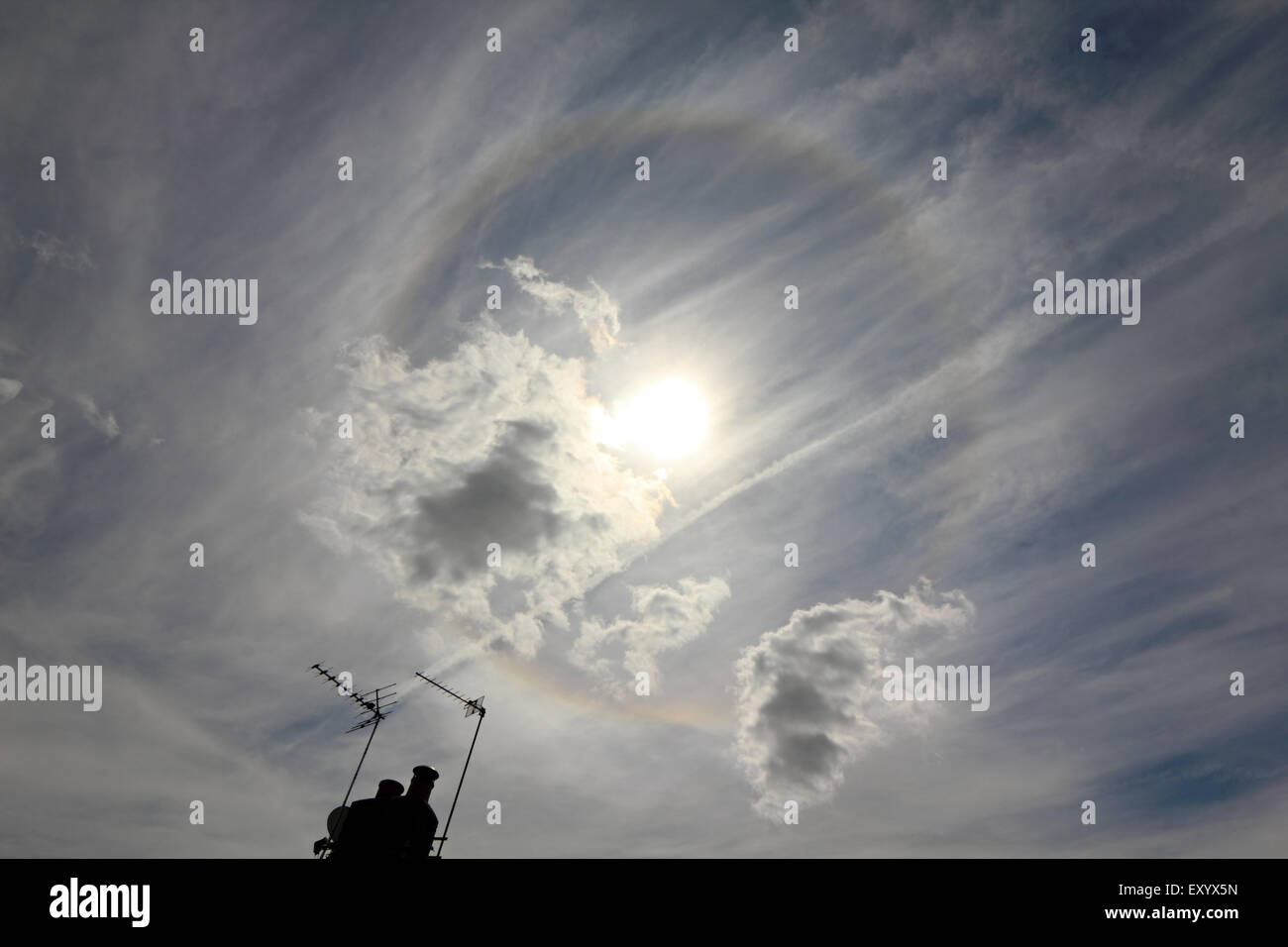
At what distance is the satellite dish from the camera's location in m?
29.5

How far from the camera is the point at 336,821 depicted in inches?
1184

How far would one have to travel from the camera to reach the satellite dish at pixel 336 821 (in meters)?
29.5
